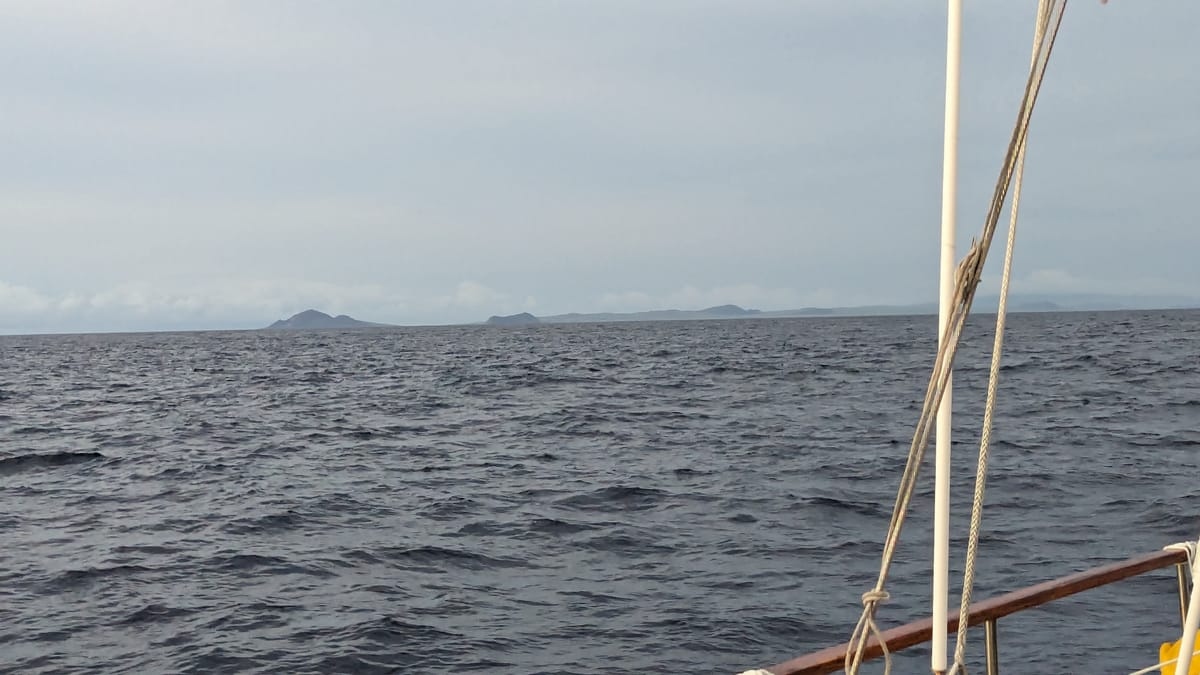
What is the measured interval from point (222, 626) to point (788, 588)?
5.06 m

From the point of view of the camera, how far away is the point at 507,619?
8672mm

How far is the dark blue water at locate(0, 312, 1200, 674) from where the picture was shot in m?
8.02

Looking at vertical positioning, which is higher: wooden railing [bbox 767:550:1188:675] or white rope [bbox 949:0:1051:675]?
white rope [bbox 949:0:1051:675]

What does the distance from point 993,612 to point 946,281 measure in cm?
158

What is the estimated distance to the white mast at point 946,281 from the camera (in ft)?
6.90

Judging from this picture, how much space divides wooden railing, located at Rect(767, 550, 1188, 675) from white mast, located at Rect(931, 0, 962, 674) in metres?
0.44

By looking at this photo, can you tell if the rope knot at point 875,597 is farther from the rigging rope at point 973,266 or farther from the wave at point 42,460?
the wave at point 42,460

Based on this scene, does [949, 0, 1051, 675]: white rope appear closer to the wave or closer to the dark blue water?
the dark blue water

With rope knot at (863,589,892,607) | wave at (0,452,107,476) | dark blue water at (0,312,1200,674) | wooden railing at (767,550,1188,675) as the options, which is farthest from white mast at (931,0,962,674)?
wave at (0,452,107,476)

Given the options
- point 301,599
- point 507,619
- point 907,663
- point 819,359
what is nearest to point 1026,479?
point 907,663

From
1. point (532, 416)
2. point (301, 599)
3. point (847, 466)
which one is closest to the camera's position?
point (301, 599)

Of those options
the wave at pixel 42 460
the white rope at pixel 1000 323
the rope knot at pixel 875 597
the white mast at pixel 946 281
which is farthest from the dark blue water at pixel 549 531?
the white mast at pixel 946 281

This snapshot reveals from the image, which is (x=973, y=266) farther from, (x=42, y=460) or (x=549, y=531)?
(x=42, y=460)

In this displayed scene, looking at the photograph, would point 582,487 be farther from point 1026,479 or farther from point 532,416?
point 532,416
